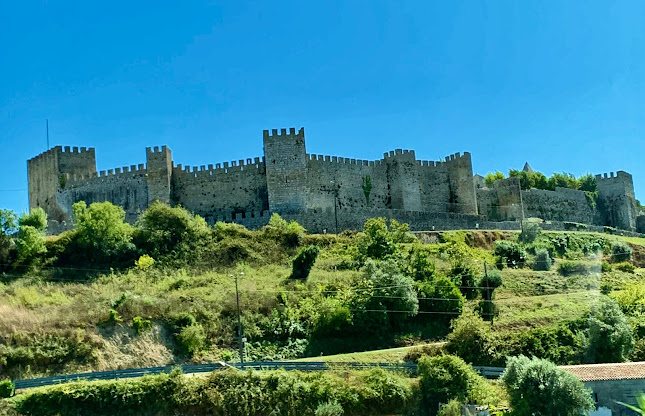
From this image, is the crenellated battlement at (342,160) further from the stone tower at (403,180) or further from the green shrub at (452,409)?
the green shrub at (452,409)

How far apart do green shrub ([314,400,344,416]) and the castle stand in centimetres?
2430

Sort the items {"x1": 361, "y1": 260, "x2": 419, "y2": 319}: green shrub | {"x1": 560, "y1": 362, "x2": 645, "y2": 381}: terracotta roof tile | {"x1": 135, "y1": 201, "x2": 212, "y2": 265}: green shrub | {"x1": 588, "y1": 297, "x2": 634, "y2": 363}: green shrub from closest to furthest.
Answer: {"x1": 560, "y1": 362, "x2": 645, "y2": 381}: terracotta roof tile → {"x1": 588, "y1": 297, "x2": 634, "y2": 363}: green shrub → {"x1": 361, "y1": 260, "x2": 419, "y2": 319}: green shrub → {"x1": 135, "y1": 201, "x2": 212, "y2": 265}: green shrub

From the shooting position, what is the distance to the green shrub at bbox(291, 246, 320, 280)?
44.4 meters

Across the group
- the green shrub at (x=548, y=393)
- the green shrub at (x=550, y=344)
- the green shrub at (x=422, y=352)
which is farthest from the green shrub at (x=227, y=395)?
the green shrub at (x=550, y=344)

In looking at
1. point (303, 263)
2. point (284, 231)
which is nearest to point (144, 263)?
point (284, 231)

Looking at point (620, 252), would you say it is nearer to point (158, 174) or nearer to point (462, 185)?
point (462, 185)

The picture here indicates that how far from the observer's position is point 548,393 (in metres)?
28.4

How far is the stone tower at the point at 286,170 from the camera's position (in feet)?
182

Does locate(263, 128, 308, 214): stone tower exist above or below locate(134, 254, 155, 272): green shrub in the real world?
above

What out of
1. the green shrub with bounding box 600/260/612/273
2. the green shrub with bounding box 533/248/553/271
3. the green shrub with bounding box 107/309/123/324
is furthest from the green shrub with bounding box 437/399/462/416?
the green shrub with bounding box 600/260/612/273

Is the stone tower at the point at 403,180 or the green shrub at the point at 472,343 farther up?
the stone tower at the point at 403,180

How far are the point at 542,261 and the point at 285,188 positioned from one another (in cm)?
1636

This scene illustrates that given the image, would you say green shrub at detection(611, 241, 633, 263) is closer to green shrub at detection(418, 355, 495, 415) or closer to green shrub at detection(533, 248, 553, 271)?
green shrub at detection(533, 248, 553, 271)

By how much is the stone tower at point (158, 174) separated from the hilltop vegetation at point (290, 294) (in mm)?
5580
